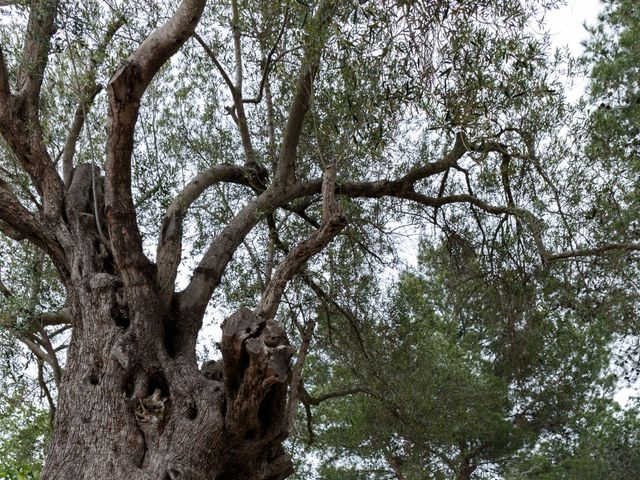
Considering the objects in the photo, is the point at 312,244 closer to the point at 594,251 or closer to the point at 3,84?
the point at 3,84

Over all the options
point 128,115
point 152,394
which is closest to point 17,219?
point 128,115

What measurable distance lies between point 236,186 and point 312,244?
443 centimetres

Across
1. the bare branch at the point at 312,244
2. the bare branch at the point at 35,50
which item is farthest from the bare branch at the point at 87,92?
the bare branch at the point at 312,244

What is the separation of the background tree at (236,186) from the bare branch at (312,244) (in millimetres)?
15

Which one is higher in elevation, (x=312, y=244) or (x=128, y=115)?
(x=128, y=115)

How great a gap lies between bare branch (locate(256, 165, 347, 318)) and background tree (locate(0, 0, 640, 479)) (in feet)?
0.05

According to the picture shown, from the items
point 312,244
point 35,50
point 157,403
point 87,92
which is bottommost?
point 157,403

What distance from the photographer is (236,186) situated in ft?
32.3

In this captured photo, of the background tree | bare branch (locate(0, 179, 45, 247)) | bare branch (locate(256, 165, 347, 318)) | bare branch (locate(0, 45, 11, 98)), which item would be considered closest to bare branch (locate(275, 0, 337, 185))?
the background tree

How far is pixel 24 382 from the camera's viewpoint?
375 inches

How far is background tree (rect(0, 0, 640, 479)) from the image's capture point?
5480 millimetres

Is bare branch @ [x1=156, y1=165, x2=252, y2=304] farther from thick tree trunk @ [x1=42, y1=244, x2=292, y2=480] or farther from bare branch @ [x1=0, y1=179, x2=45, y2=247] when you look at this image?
bare branch @ [x1=0, y1=179, x2=45, y2=247]

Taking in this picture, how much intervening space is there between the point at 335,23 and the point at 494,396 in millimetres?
11531

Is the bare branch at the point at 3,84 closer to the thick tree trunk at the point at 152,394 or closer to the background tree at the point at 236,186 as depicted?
the background tree at the point at 236,186
